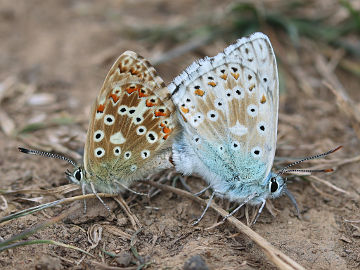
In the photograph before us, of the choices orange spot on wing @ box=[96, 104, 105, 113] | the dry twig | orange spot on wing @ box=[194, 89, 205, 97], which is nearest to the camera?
the dry twig

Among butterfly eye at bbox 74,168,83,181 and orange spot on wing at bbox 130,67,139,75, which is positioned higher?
orange spot on wing at bbox 130,67,139,75

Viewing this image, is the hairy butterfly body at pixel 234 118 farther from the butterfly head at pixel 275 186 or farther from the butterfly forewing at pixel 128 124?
the butterfly forewing at pixel 128 124

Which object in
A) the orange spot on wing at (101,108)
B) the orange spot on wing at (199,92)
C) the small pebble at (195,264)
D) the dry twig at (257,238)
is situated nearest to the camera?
the small pebble at (195,264)

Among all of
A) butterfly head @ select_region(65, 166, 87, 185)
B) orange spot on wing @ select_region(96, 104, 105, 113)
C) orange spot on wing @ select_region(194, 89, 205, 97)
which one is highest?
orange spot on wing @ select_region(194, 89, 205, 97)

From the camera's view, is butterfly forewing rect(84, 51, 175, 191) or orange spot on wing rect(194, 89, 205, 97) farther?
orange spot on wing rect(194, 89, 205, 97)

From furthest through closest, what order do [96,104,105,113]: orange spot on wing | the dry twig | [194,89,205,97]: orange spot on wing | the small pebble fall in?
[194,89,205,97]: orange spot on wing
[96,104,105,113]: orange spot on wing
the dry twig
the small pebble

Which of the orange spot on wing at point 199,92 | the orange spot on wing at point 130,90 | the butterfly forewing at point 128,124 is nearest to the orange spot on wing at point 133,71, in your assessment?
the butterfly forewing at point 128,124

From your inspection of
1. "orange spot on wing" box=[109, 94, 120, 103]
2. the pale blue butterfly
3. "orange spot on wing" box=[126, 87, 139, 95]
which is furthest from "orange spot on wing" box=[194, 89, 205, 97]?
"orange spot on wing" box=[109, 94, 120, 103]

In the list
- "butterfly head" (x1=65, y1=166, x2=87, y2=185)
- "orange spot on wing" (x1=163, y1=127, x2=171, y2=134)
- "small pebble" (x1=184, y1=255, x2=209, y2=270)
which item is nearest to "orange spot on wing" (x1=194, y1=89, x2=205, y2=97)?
"orange spot on wing" (x1=163, y1=127, x2=171, y2=134)

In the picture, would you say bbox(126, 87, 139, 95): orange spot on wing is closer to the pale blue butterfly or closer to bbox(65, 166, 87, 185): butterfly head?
the pale blue butterfly
